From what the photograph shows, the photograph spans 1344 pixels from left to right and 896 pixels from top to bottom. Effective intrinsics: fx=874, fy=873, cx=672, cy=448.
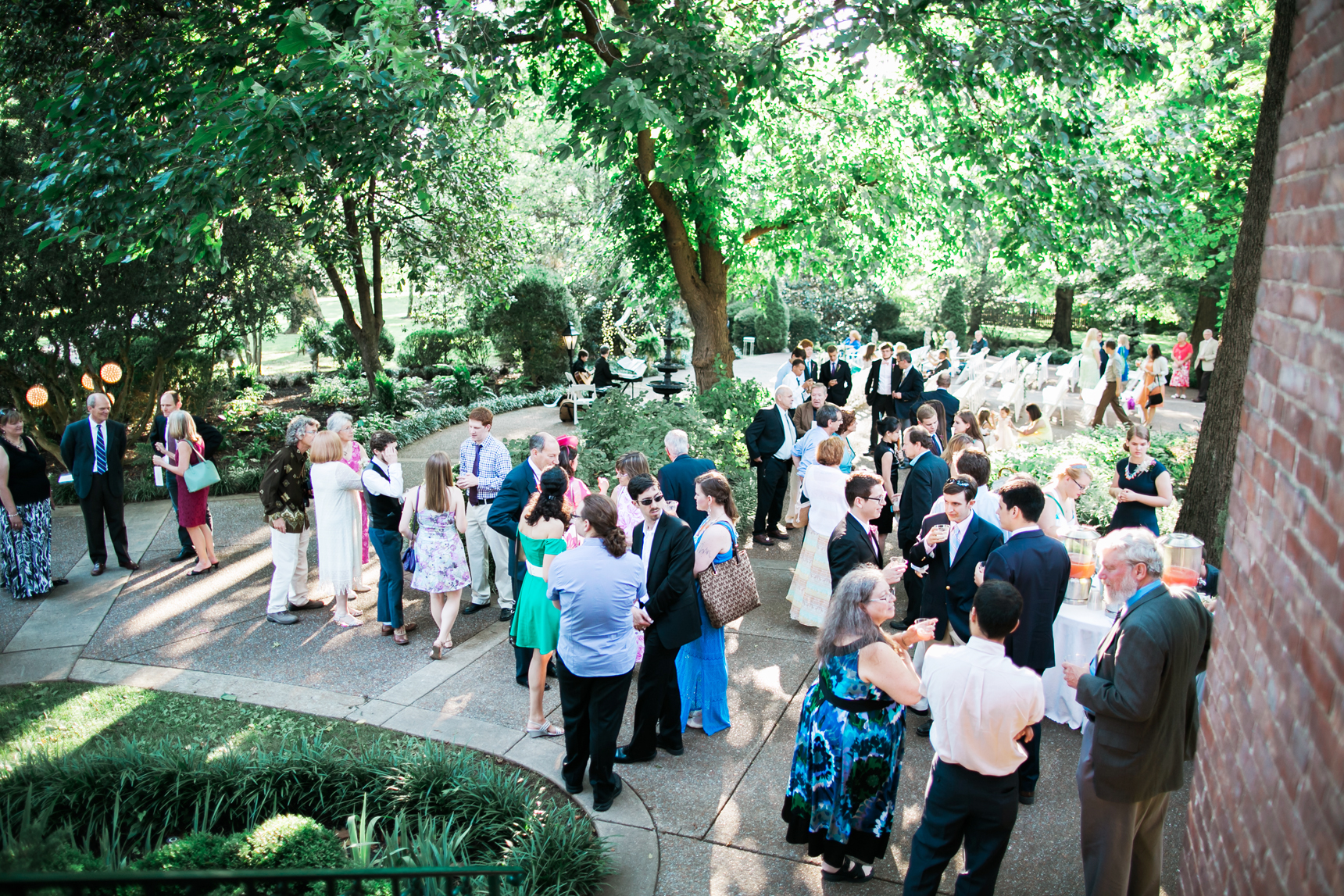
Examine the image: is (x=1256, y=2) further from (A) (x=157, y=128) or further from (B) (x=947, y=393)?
(A) (x=157, y=128)

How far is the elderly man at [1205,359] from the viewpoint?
19.7m

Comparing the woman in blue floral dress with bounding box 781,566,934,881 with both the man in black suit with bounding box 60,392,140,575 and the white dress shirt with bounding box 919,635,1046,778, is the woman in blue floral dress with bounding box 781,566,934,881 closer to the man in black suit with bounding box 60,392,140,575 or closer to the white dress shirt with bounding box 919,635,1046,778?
the white dress shirt with bounding box 919,635,1046,778

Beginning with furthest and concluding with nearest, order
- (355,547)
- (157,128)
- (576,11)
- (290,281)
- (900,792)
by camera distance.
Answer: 1. (290,281)
2. (576,11)
3. (157,128)
4. (355,547)
5. (900,792)

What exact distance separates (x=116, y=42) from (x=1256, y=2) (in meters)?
13.9

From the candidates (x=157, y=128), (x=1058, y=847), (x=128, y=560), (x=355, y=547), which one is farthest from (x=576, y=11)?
(x=1058, y=847)

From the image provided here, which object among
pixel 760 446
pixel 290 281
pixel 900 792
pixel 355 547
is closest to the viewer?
pixel 900 792

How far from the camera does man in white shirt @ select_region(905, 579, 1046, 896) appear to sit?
3.55 meters

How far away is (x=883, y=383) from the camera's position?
1290cm

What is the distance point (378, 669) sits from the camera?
7.02 metres

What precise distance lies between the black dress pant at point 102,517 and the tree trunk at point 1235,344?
1089cm

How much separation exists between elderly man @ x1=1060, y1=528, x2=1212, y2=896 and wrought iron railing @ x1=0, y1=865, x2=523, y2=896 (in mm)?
2527

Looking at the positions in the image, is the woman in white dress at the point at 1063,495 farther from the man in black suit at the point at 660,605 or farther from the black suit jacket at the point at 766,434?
the black suit jacket at the point at 766,434

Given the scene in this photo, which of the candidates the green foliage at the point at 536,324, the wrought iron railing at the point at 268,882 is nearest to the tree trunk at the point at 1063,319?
the green foliage at the point at 536,324

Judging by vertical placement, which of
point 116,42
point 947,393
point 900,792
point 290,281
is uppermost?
point 116,42
